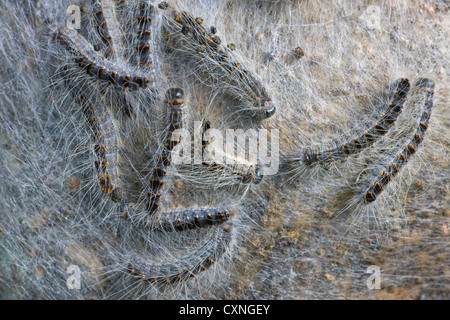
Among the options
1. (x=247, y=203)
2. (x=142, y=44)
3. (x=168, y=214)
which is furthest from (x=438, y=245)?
(x=142, y=44)

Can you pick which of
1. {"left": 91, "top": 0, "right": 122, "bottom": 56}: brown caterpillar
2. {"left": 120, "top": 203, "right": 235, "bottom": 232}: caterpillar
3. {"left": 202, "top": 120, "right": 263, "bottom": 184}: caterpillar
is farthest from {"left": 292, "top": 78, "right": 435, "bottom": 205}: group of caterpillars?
{"left": 91, "top": 0, "right": 122, "bottom": 56}: brown caterpillar

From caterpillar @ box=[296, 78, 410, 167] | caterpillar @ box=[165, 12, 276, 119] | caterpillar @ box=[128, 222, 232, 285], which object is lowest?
caterpillar @ box=[128, 222, 232, 285]

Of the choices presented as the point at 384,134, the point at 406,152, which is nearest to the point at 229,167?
the point at 384,134

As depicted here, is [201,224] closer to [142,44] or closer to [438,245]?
[142,44]

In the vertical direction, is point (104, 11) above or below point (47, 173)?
above

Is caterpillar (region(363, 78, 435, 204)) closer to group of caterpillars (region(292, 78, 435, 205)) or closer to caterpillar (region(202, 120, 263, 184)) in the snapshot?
group of caterpillars (region(292, 78, 435, 205))

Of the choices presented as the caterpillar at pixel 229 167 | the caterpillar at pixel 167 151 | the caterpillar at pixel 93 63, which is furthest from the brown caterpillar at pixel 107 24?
the caterpillar at pixel 229 167

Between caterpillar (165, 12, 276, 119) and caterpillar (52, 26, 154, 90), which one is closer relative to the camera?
caterpillar (52, 26, 154, 90)

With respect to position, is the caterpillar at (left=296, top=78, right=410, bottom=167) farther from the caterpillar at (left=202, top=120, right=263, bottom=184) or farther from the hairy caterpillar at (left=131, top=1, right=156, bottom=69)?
the hairy caterpillar at (left=131, top=1, right=156, bottom=69)

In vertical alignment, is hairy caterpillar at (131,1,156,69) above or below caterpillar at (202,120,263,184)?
above
